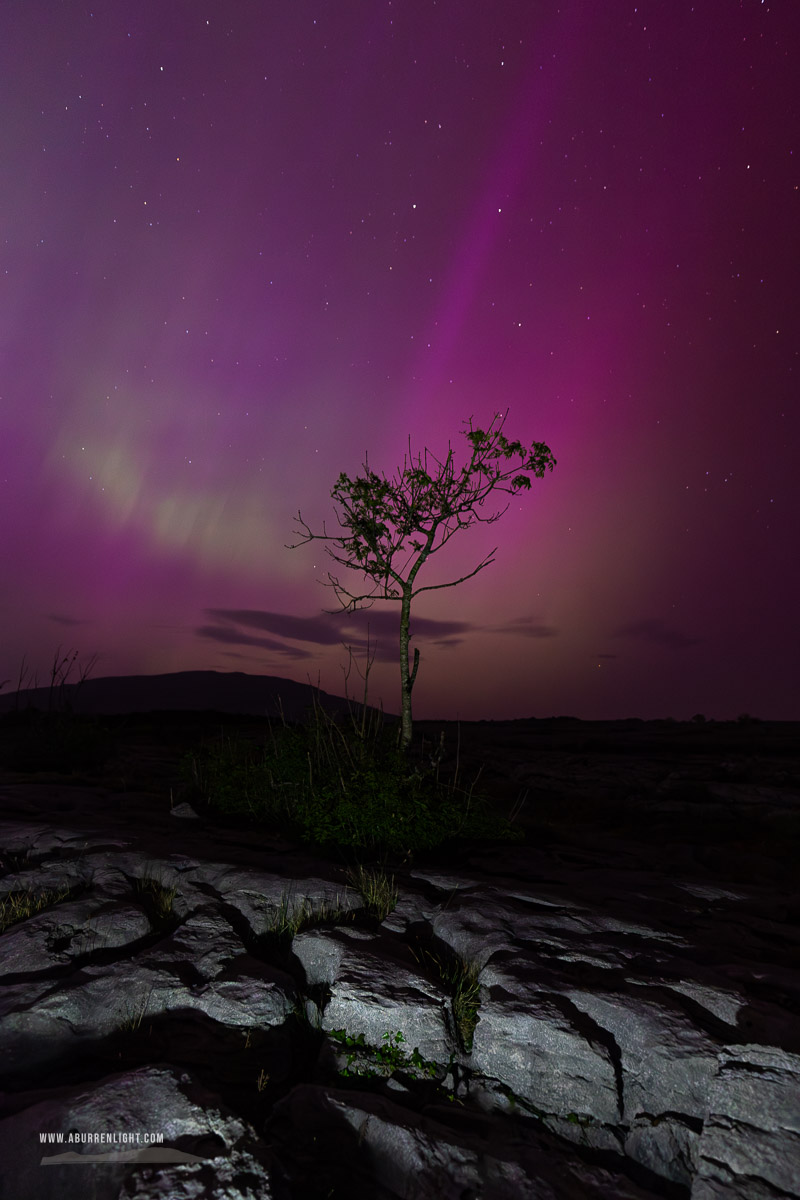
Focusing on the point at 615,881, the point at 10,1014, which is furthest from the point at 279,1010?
the point at 615,881

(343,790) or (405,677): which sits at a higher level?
(405,677)

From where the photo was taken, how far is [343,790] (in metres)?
7.99

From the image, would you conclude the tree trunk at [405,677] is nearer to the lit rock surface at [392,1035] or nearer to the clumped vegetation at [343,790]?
the clumped vegetation at [343,790]

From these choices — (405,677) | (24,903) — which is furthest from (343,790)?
(24,903)

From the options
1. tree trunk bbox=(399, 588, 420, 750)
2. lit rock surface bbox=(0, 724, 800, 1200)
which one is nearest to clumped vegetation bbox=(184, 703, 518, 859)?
tree trunk bbox=(399, 588, 420, 750)

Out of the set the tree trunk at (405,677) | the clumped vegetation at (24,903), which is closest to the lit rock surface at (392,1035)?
the clumped vegetation at (24,903)

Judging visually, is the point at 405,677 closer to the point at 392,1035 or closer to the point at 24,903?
the point at 24,903

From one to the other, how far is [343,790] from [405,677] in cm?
312

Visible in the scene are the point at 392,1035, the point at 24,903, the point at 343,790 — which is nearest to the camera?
the point at 392,1035

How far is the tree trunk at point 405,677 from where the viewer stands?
1055 centimetres

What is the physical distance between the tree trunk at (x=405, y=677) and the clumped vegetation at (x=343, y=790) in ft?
0.90

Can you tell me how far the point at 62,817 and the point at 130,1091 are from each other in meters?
5.66

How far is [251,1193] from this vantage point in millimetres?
2379

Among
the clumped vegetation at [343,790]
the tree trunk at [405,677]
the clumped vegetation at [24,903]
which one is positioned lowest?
the clumped vegetation at [24,903]
